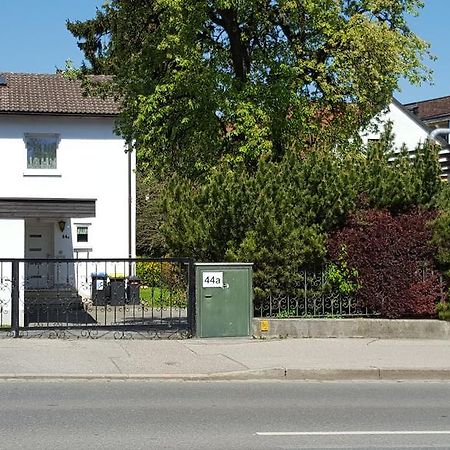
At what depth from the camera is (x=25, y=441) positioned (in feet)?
28.0

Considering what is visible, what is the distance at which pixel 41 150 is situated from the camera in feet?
107

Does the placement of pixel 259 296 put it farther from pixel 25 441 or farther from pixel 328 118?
pixel 25 441

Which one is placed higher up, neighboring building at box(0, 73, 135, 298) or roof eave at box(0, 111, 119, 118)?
roof eave at box(0, 111, 119, 118)

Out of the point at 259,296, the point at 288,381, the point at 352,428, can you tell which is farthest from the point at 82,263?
the point at 352,428

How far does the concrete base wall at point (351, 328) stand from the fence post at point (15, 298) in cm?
457

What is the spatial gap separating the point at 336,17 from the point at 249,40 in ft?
7.68

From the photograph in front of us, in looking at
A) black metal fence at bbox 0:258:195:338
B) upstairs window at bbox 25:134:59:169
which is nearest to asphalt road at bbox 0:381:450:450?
black metal fence at bbox 0:258:195:338

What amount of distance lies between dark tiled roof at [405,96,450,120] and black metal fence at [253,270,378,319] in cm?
4646

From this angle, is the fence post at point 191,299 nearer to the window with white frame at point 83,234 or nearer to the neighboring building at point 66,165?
the neighboring building at point 66,165

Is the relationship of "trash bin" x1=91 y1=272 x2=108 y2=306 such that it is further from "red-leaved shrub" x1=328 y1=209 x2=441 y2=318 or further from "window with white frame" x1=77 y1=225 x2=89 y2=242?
"window with white frame" x1=77 y1=225 x2=89 y2=242

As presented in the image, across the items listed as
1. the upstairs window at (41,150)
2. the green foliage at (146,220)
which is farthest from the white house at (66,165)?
the green foliage at (146,220)

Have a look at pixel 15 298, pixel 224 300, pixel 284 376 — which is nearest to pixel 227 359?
pixel 284 376

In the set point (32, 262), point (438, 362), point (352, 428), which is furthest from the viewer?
point (32, 262)

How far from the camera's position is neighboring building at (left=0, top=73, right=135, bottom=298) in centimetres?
3231
